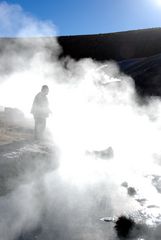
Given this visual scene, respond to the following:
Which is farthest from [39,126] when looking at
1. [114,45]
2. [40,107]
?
[114,45]

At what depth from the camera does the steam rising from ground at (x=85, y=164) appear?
32.0ft

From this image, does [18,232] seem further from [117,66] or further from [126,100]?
[117,66]

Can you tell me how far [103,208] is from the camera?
36.2ft

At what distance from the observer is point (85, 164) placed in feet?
51.7

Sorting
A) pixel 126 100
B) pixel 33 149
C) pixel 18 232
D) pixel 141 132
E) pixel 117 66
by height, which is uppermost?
pixel 117 66

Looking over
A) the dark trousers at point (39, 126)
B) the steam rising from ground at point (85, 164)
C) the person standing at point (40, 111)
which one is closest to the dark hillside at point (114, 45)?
the steam rising from ground at point (85, 164)

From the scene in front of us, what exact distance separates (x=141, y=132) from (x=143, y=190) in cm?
1107

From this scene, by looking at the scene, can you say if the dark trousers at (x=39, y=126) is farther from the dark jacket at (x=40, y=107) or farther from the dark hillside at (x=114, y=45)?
the dark hillside at (x=114, y=45)

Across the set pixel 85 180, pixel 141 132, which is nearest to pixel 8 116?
pixel 141 132

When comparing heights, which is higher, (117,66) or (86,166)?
(117,66)

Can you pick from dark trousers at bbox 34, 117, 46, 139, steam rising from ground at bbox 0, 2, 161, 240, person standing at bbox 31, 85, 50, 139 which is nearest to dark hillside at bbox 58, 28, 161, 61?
steam rising from ground at bbox 0, 2, 161, 240

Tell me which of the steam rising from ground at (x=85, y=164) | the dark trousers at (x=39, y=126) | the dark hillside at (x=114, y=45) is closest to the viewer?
the steam rising from ground at (x=85, y=164)

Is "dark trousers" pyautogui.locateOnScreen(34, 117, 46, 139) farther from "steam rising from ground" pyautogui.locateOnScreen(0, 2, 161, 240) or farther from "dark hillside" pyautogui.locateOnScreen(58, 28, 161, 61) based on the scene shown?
"dark hillside" pyautogui.locateOnScreen(58, 28, 161, 61)

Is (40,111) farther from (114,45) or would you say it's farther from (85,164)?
(114,45)
